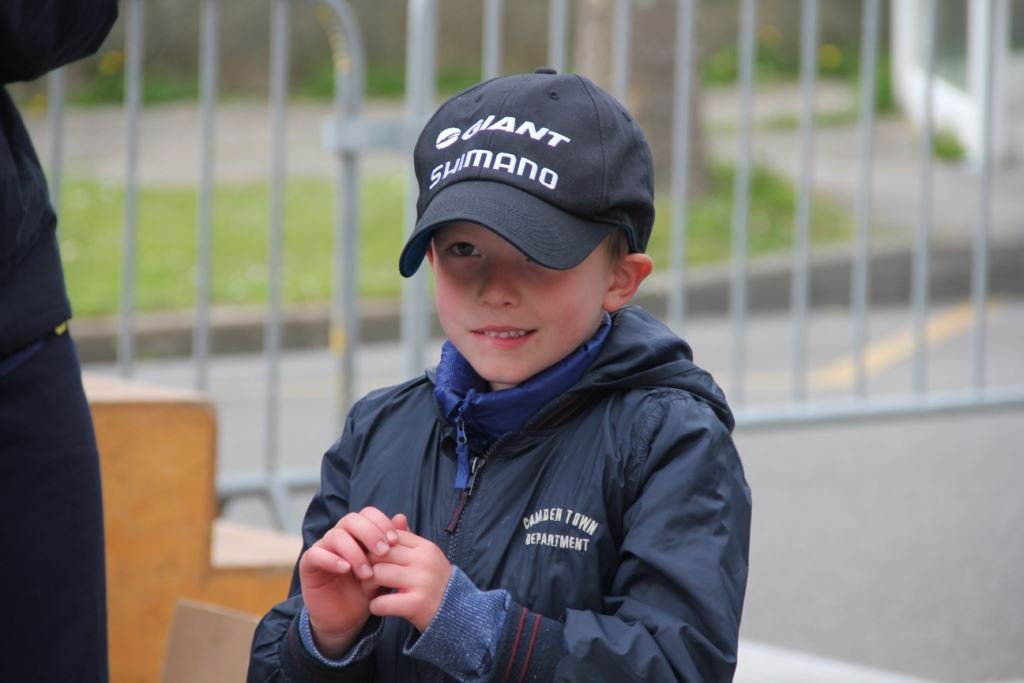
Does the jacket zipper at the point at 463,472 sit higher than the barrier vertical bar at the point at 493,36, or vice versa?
the barrier vertical bar at the point at 493,36

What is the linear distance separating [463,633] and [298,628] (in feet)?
0.78

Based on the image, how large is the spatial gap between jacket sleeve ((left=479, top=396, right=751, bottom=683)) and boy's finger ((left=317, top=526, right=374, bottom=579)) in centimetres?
16

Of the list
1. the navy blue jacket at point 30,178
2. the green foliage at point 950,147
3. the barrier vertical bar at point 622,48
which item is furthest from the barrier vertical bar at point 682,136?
the navy blue jacket at point 30,178

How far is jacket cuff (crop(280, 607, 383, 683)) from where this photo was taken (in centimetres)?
180

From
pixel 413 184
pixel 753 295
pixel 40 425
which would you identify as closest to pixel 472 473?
pixel 40 425

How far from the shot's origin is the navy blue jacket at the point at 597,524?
1.70 metres

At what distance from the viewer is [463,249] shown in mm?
1854

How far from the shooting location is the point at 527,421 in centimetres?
186

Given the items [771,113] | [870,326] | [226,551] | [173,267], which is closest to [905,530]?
[226,551]

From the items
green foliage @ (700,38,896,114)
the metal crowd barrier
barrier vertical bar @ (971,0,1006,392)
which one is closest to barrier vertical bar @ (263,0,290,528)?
the metal crowd barrier

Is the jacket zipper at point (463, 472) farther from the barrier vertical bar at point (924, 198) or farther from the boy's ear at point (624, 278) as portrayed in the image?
the barrier vertical bar at point (924, 198)

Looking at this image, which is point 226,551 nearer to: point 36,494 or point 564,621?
point 36,494

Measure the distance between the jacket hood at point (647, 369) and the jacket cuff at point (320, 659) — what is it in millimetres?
370

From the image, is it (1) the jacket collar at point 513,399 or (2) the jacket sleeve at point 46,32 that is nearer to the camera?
(1) the jacket collar at point 513,399
